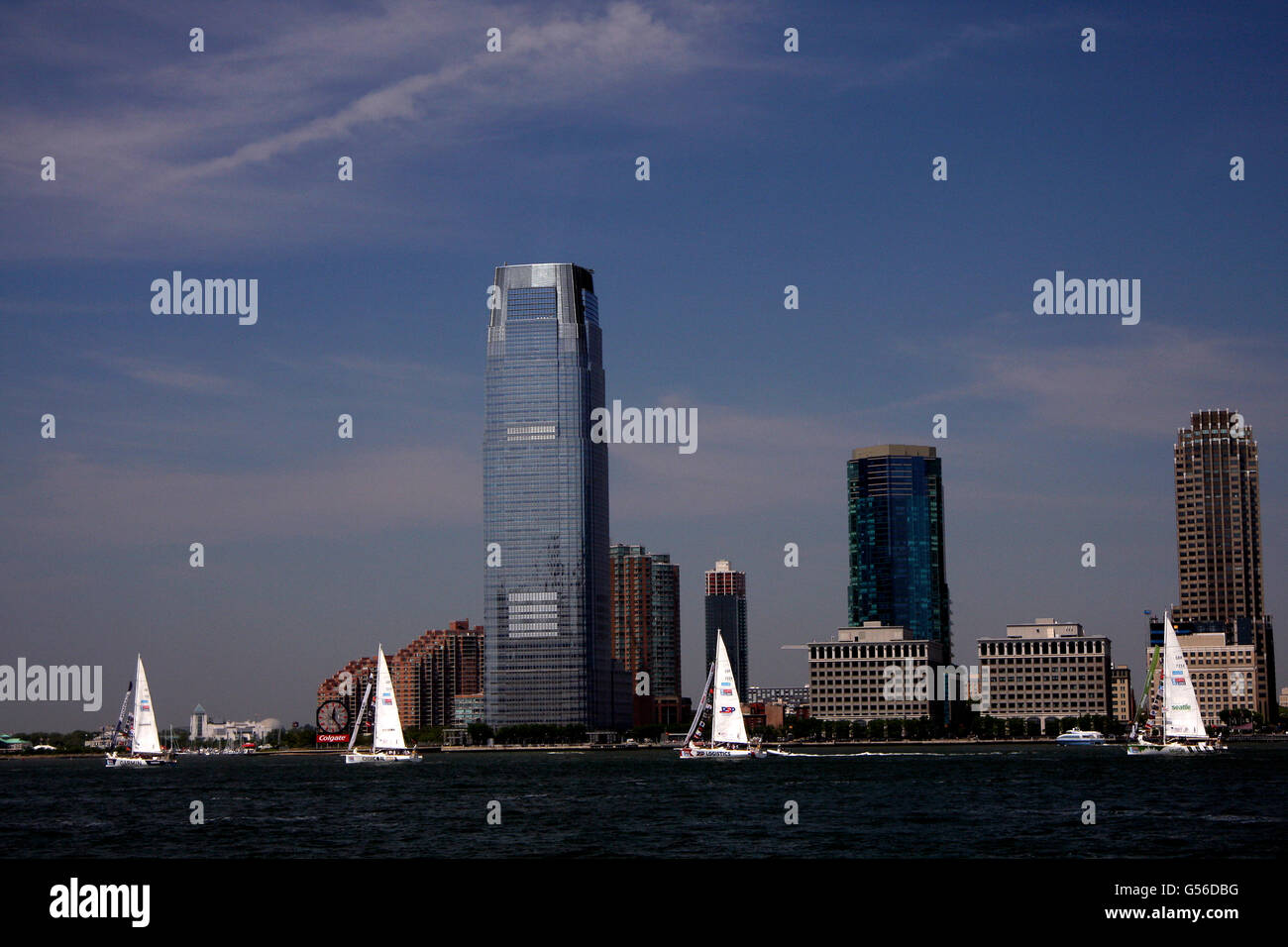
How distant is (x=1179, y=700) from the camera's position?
167875mm

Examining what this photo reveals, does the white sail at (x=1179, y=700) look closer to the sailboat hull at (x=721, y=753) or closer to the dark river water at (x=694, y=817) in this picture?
the dark river water at (x=694, y=817)

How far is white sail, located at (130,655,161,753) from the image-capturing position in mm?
190625

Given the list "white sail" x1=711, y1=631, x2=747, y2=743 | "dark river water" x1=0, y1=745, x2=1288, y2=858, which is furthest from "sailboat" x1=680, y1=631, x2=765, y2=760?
"dark river water" x1=0, y1=745, x2=1288, y2=858

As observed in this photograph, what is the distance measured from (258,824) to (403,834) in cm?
1283

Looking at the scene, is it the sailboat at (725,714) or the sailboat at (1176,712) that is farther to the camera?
the sailboat at (725,714)

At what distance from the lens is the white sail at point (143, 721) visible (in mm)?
190625

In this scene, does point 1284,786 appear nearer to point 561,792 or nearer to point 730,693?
point 561,792

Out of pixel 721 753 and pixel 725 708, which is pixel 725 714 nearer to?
pixel 725 708

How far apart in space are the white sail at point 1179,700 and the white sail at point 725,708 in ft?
153

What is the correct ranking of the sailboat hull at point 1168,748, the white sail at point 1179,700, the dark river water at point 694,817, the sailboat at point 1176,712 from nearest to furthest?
the dark river water at point 694,817 < the sailboat at point 1176,712 < the white sail at point 1179,700 < the sailboat hull at point 1168,748

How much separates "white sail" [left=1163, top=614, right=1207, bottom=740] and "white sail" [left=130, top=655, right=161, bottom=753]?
122m

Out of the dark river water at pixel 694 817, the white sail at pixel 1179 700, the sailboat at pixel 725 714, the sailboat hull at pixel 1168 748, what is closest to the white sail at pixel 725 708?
the sailboat at pixel 725 714

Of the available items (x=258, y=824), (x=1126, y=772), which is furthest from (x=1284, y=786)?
(x=258, y=824)
